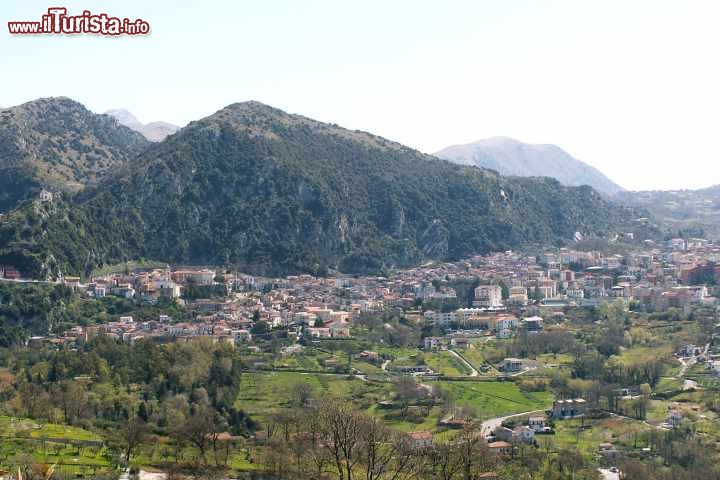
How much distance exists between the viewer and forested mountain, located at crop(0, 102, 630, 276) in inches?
3775

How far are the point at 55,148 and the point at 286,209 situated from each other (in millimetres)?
36296

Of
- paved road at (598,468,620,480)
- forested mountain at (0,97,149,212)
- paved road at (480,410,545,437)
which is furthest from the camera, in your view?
forested mountain at (0,97,149,212)

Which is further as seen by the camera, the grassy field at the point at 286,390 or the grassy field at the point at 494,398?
the grassy field at the point at 494,398

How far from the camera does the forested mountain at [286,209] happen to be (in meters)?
95.9

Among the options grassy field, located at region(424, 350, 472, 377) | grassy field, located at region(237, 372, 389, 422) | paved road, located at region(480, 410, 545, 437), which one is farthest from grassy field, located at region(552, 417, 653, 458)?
grassy field, located at region(424, 350, 472, 377)

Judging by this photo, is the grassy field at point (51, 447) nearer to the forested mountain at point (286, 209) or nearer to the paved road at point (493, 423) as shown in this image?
the paved road at point (493, 423)

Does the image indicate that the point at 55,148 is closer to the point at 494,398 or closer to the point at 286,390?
the point at 286,390

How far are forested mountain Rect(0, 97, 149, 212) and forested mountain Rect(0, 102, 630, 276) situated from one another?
8592 millimetres

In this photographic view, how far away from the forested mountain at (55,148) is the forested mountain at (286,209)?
8592 millimetres

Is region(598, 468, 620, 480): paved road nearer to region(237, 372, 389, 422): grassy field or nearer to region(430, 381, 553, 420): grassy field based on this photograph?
region(430, 381, 553, 420): grassy field

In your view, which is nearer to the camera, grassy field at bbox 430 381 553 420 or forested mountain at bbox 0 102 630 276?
grassy field at bbox 430 381 553 420

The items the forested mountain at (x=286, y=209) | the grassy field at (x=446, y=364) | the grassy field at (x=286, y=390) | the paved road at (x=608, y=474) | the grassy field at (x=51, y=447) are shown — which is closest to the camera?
the grassy field at (x=51, y=447)

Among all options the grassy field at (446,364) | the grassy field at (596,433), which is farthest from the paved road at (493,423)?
the grassy field at (446,364)

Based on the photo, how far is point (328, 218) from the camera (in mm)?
109125
